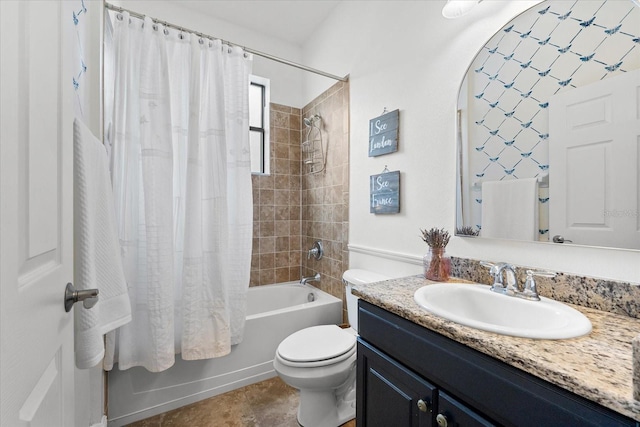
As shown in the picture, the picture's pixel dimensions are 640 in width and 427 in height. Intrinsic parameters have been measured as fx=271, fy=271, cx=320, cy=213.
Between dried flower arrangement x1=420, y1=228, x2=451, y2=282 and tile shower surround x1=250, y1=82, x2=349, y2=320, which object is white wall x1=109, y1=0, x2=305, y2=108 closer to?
tile shower surround x1=250, y1=82, x2=349, y2=320

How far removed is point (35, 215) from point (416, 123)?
1573mm

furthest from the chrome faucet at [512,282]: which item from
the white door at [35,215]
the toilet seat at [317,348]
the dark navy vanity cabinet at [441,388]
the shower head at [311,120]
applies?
→ the shower head at [311,120]

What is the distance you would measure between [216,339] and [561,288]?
1753mm

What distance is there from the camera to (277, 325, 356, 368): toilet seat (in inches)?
54.1

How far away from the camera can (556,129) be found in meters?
0.99

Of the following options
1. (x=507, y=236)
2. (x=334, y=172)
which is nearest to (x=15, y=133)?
(x=507, y=236)

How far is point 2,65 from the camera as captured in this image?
0.40m

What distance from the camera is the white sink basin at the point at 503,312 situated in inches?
27.4

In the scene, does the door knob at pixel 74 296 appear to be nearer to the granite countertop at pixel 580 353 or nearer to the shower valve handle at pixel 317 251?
the granite countertop at pixel 580 353

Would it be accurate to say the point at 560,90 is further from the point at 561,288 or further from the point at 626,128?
the point at 561,288

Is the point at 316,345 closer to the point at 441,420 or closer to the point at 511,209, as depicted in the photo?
the point at 441,420

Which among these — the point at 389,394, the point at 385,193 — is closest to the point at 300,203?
the point at 385,193

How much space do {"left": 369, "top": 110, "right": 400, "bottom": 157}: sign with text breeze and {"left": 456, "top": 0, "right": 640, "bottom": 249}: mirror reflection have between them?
409 millimetres

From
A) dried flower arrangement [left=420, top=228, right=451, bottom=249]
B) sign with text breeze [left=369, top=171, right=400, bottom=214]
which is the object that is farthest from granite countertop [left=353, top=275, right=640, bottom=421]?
sign with text breeze [left=369, top=171, right=400, bottom=214]
